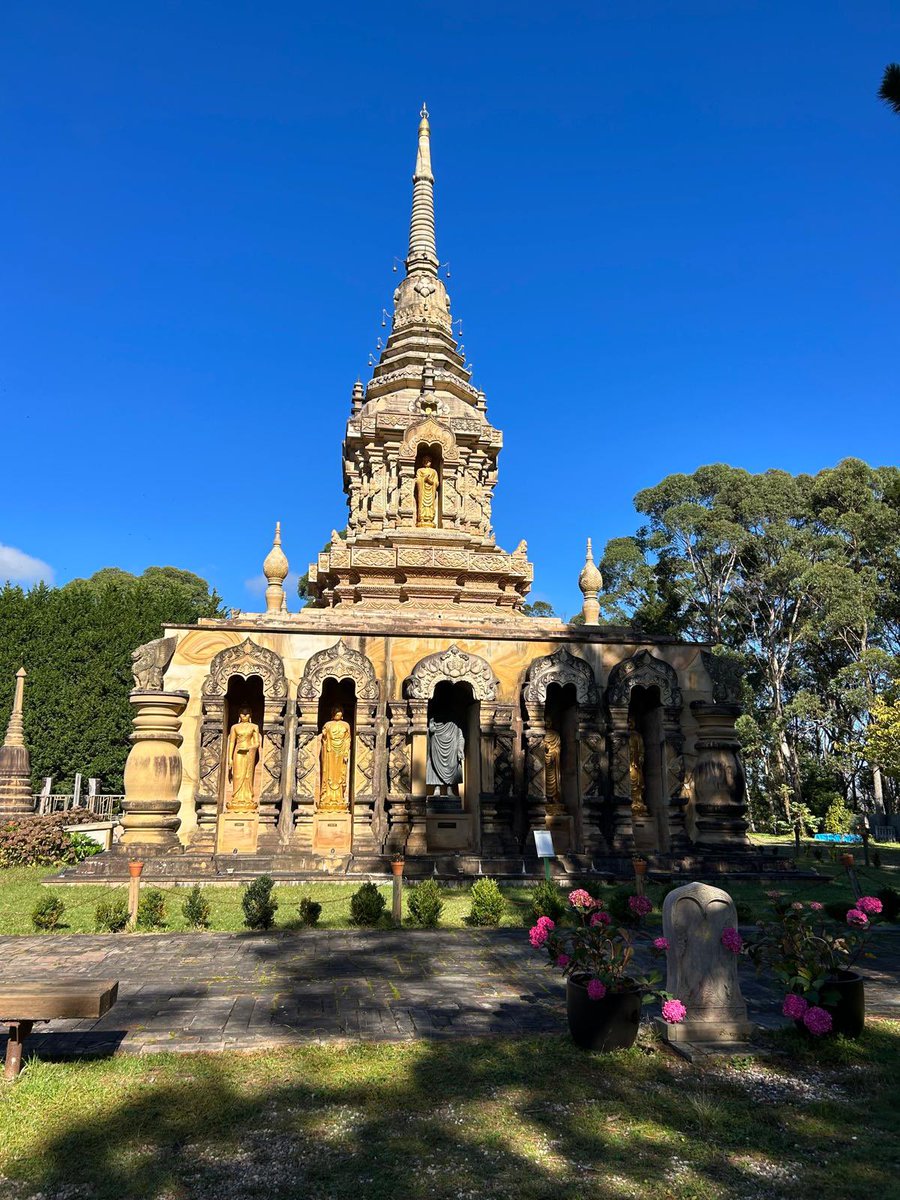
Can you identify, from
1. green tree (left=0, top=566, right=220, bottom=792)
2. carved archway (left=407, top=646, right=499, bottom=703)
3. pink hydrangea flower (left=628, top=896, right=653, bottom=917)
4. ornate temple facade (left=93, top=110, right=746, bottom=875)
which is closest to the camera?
pink hydrangea flower (left=628, top=896, right=653, bottom=917)

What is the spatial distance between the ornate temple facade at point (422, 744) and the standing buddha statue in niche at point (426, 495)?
16.6ft

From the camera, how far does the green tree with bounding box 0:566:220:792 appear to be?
3181cm

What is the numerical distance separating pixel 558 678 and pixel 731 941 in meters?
13.0

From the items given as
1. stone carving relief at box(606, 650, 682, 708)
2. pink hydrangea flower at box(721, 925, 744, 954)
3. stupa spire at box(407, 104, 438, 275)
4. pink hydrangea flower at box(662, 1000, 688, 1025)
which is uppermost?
stupa spire at box(407, 104, 438, 275)

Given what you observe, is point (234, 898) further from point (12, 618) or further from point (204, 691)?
point (12, 618)

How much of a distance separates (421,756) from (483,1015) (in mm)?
11358

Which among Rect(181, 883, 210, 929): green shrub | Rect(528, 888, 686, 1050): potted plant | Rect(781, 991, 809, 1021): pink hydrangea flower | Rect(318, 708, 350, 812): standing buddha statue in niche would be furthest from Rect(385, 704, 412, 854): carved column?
Rect(781, 991, 809, 1021): pink hydrangea flower

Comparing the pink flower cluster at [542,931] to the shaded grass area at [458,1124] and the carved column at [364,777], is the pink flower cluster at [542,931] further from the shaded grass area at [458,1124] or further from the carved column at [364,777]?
the carved column at [364,777]

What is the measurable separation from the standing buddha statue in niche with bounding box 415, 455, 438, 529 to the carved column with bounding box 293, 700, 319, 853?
9654 mm

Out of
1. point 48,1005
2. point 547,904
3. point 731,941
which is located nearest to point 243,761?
point 547,904

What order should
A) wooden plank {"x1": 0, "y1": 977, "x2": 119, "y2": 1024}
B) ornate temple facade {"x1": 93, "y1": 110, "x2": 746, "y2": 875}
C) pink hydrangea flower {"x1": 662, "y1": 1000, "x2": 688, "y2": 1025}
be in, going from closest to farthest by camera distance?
wooden plank {"x1": 0, "y1": 977, "x2": 119, "y2": 1024} → pink hydrangea flower {"x1": 662, "y1": 1000, "x2": 688, "y2": 1025} → ornate temple facade {"x1": 93, "y1": 110, "x2": 746, "y2": 875}

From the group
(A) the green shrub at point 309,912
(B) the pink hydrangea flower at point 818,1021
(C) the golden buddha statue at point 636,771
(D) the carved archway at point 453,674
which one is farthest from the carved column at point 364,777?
(B) the pink hydrangea flower at point 818,1021

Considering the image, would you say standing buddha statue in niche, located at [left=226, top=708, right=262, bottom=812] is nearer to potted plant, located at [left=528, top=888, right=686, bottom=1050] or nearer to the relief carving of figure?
the relief carving of figure

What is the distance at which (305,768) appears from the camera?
64.2 feet
